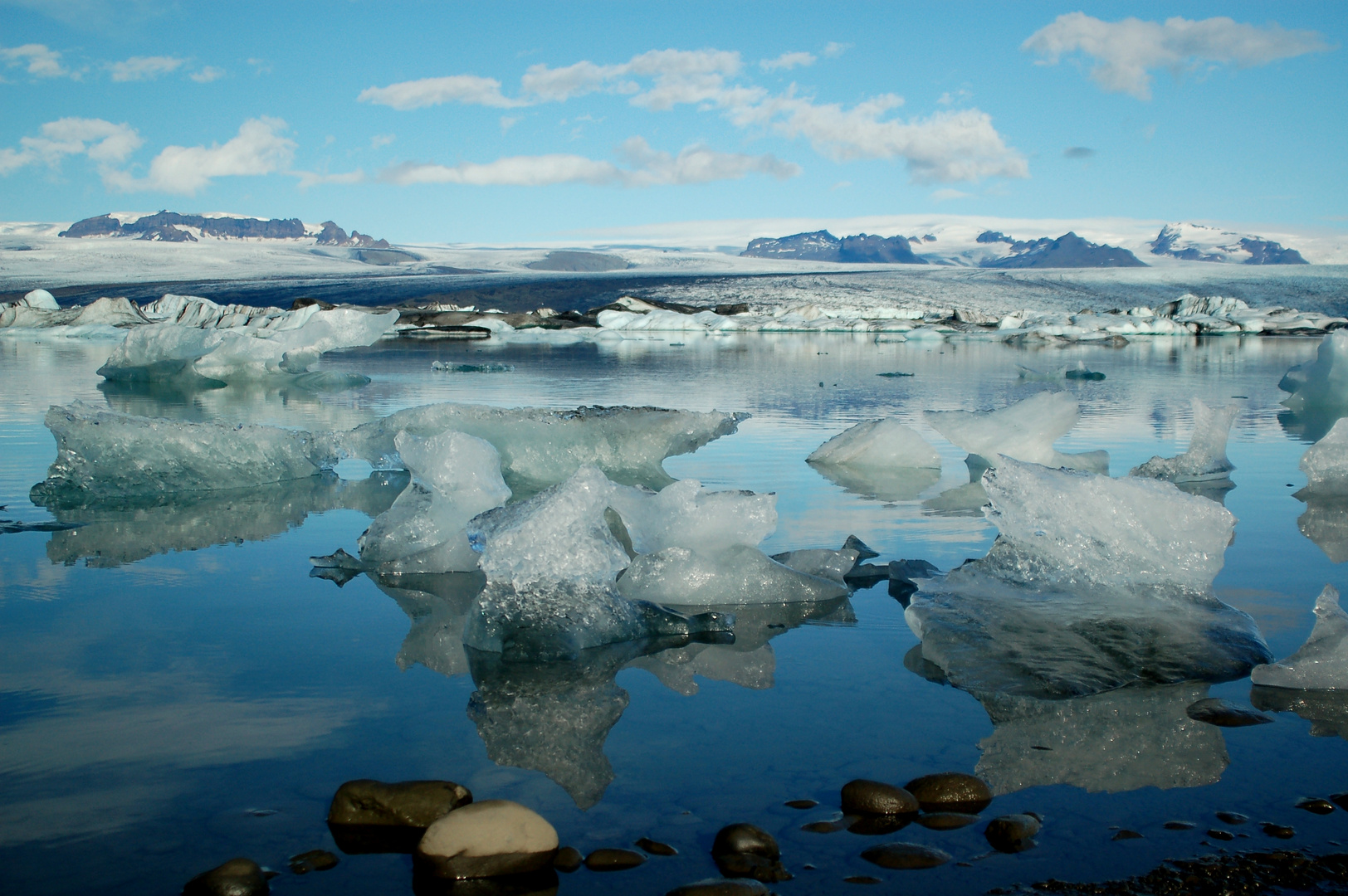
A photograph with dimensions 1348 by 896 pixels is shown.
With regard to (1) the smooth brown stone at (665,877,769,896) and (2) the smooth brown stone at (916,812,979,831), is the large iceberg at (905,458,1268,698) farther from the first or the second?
(1) the smooth brown stone at (665,877,769,896)

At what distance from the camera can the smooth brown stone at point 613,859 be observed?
3.73 ft

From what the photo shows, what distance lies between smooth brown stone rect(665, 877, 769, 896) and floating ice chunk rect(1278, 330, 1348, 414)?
6.57 m

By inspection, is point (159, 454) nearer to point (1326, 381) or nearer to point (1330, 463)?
point (1330, 463)

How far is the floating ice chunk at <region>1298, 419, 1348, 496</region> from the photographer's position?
3682 mm

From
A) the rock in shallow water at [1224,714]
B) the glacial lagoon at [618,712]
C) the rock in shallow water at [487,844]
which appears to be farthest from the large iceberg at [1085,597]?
the rock in shallow water at [487,844]

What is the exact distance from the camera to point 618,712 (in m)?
1.61

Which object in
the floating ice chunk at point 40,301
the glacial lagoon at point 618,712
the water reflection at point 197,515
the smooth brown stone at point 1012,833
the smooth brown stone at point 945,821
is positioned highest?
the floating ice chunk at point 40,301

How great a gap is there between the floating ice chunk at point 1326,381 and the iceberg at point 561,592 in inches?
232

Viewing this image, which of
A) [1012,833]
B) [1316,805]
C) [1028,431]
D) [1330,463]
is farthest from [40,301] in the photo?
[1316,805]

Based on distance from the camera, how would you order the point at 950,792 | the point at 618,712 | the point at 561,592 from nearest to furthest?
the point at 950,792 < the point at 618,712 < the point at 561,592

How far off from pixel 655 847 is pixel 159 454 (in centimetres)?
296

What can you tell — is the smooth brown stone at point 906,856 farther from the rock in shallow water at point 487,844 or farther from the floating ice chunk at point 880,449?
the floating ice chunk at point 880,449

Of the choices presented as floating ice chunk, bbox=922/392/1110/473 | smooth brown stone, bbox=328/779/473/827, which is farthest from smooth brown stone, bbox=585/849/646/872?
floating ice chunk, bbox=922/392/1110/473

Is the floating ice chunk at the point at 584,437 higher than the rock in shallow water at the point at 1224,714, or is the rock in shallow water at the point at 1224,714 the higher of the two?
the floating ice chunk at the point at 584,437
